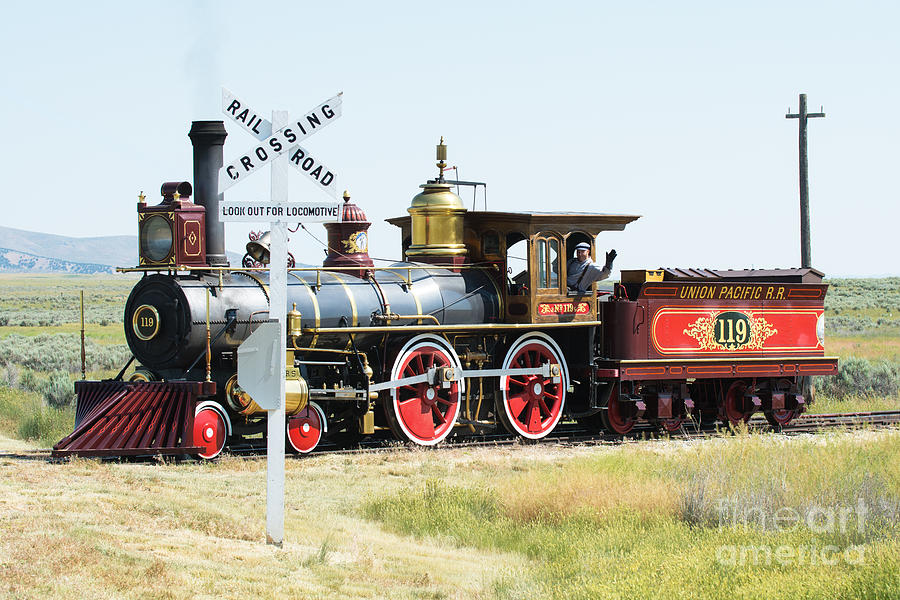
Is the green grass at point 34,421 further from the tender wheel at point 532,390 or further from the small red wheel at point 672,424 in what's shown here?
the small red wheel at point 672,424

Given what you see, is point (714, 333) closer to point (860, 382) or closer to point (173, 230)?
point (860, 382)

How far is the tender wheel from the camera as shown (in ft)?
53.8

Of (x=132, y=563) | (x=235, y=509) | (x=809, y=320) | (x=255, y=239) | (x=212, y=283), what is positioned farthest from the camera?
(x=809, y=320)

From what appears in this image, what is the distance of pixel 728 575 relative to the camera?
7.83m

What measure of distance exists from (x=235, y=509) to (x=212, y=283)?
4.49 meters

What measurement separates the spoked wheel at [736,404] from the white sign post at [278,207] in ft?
35.1

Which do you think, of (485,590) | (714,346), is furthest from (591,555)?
(714,346)

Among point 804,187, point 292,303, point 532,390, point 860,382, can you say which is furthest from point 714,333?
point 860,382

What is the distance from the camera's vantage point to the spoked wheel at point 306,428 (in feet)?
47.4

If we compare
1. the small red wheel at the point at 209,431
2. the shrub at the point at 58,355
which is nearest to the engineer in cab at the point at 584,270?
the small red wheel at the point at 209,431

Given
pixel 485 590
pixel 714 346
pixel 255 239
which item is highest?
pixel 255 239

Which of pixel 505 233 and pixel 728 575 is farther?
pixel 505 233

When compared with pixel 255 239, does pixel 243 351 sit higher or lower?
lower

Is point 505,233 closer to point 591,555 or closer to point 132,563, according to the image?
point 591,555
